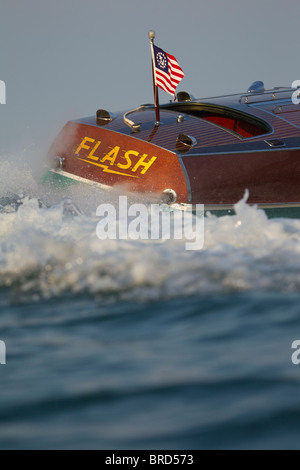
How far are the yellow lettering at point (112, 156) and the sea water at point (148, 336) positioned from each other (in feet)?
11.7

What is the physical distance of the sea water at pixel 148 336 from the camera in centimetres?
303

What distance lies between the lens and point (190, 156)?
952 cm

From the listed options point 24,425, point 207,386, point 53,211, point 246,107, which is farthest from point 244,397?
point 246,107

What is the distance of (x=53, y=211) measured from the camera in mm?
6758

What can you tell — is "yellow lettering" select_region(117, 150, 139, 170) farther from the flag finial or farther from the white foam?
the white foam

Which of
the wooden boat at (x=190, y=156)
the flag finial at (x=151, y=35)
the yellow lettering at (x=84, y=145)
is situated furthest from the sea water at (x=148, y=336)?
the flag finial at (x=151, y=35)

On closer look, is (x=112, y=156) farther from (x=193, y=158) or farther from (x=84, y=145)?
(x=193, y=158)

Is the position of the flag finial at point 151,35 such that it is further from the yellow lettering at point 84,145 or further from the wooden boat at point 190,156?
the yellow lettering at point 84,145

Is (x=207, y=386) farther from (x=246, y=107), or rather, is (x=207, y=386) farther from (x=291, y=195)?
(x=246, y=107)

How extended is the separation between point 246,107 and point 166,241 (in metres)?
6.03

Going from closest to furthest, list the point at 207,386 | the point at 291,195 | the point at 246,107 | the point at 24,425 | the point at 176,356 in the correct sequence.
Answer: the point at 24,425 → the point at 207,386 → the point at 176,356 → the point at 291,195 → the point at 246,107

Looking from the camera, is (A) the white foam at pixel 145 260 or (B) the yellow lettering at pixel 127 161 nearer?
(A) the white foam at pixel 145 260

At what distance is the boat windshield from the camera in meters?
11.0

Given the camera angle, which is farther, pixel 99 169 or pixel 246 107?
pixel 246 107
